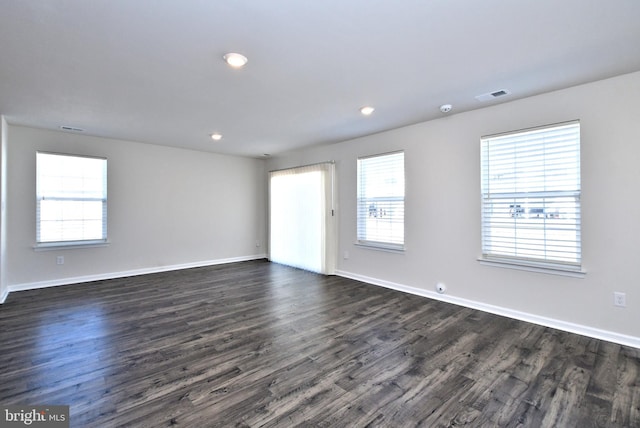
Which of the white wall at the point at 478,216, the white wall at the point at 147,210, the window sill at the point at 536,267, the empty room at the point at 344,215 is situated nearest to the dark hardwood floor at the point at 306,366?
the empty room at the point at 344,215

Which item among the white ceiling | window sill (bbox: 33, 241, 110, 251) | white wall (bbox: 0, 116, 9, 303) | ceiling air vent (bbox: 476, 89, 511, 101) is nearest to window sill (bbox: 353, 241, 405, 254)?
the white ceiling

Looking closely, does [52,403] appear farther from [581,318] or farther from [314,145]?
[314,145]

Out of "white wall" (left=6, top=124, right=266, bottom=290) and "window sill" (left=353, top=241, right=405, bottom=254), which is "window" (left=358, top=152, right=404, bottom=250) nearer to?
"window sill" (left=353, top=241, right=405, bottom=254)

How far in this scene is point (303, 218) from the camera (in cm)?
606

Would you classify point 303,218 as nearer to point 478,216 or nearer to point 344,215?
point 344,215

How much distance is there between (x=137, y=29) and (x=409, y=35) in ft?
6.11

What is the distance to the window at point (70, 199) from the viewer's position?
15.3 ft

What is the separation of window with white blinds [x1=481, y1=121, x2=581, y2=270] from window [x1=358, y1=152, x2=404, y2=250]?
1.21m

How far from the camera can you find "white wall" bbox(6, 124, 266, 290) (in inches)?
178

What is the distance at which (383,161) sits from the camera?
15.7 feet

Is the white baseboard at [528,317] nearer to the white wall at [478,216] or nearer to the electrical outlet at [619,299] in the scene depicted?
the white wall at [478,216]

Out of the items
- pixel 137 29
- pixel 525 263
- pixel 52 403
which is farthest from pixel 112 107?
pixel 525 263

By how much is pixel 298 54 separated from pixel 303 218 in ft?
13.0
